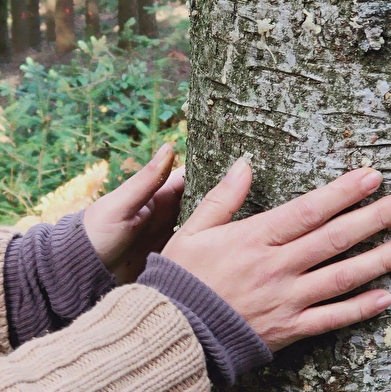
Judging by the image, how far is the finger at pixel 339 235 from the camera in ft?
2.31

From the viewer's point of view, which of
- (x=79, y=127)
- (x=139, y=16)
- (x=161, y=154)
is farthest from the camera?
(x=139, y=16)

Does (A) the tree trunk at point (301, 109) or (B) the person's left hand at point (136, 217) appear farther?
(B) the person's left hand at point (136, 217)

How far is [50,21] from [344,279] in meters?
4.89

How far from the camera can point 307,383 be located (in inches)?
Answer: 32.7

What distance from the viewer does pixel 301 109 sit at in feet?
2.42

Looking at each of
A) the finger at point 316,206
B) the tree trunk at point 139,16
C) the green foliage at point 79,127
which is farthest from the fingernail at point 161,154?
the tree trunk at point 139,16

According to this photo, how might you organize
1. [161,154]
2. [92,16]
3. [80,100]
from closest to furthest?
[161,154] < [80,100] < [92,16]

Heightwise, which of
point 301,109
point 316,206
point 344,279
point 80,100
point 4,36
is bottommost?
point 80,100

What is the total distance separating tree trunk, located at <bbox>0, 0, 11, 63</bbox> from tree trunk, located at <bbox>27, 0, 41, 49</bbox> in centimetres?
24

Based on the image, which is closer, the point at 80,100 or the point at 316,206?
the point at 316,206

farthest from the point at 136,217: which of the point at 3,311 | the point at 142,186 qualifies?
the point at 3,311

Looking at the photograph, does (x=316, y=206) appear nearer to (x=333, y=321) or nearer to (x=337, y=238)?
(x=337, y=238)

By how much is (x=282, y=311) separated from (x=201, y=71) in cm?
45

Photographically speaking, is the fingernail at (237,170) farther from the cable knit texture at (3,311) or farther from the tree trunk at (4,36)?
the tree trunk at (4,36)
